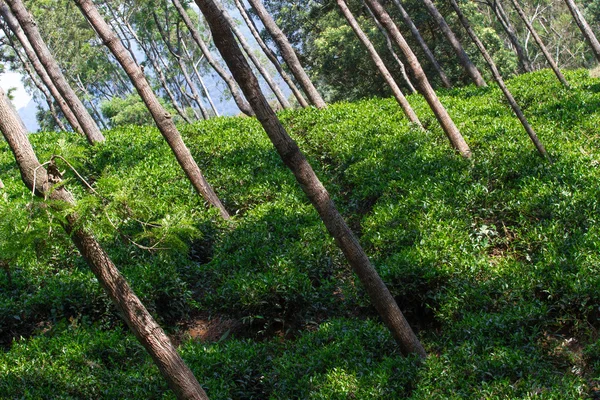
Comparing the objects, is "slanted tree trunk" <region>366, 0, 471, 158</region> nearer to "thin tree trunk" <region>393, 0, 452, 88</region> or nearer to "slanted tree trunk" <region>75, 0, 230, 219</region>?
"slanted tree trunk" <region>75, 0, 230, 219</region>

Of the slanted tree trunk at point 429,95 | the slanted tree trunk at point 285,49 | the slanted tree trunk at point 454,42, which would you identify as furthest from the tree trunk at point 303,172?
the slanted tree trunk at point 454,42

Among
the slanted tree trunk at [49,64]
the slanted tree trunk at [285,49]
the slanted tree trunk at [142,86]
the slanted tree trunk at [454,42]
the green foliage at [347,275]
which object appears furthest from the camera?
the slanted tree trunk at [454,42]

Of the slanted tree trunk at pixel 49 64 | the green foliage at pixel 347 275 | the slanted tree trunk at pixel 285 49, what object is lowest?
the green foliage at pixel 347 275

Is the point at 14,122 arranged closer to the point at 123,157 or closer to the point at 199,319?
the point at 199,319

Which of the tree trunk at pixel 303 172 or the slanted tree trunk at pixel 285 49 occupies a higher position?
the slanted tree trunk at pixel 285 49

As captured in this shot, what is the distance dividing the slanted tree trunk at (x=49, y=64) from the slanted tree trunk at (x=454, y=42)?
1146 centimetres

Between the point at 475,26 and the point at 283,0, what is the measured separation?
15.6 m

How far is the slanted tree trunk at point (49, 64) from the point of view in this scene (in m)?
14.9

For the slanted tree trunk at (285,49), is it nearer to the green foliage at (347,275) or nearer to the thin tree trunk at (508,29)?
the green foliage at (347,275)

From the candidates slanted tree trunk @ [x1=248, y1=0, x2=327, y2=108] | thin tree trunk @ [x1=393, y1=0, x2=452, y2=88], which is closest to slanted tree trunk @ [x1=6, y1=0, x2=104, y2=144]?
slanted tree trunk @ [x1=248, y1=0, x2=327, y2=108]

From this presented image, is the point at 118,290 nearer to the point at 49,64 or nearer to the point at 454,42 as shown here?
the point at 49,64

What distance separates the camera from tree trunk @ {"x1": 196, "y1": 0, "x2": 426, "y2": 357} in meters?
5.98

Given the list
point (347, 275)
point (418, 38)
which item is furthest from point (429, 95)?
point (418, 38)

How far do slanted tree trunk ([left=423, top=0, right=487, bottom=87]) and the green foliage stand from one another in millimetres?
5674
